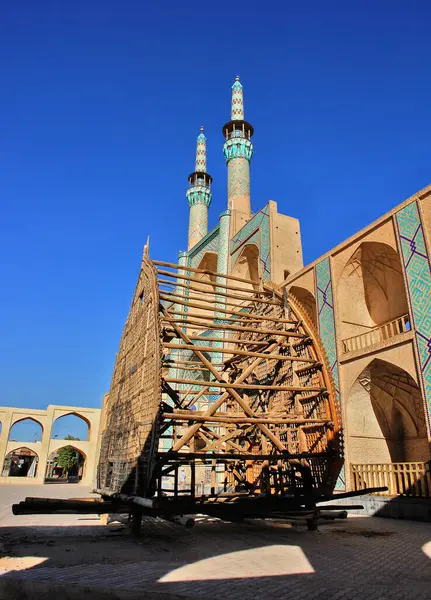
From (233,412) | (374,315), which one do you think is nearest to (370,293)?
(374,315)

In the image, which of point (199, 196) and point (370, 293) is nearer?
point (370, 293)

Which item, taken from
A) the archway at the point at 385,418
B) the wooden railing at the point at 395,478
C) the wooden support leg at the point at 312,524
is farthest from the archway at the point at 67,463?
the wooden support leg at the point at 312,524

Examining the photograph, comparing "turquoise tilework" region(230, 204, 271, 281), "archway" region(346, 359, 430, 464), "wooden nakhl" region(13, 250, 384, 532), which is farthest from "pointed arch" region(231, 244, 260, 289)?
"wooden nakhl" region(13, 250, 384, 532)

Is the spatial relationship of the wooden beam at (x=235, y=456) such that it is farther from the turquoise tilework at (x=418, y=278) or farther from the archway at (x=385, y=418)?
the archway at (x=385, y=418)

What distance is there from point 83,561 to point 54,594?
0.99 metres

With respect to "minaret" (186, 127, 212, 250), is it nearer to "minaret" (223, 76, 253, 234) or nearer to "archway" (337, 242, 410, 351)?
"minaret" (223, 76, 253, 234)

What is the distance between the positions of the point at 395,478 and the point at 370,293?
6.46m

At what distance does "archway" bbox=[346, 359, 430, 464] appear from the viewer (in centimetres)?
1175

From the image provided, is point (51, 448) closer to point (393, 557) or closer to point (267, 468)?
point (267, 468)

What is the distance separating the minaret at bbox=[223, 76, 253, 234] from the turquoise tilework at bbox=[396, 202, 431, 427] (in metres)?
11.2

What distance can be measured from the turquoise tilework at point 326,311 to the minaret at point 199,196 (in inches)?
544

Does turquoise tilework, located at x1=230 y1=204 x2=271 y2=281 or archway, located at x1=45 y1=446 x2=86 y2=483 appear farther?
archway, located at x1=45 y1=446 x2=86 y2=483

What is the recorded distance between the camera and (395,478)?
1014 cm

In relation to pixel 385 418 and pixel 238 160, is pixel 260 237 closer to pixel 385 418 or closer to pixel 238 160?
pixel 238 160
